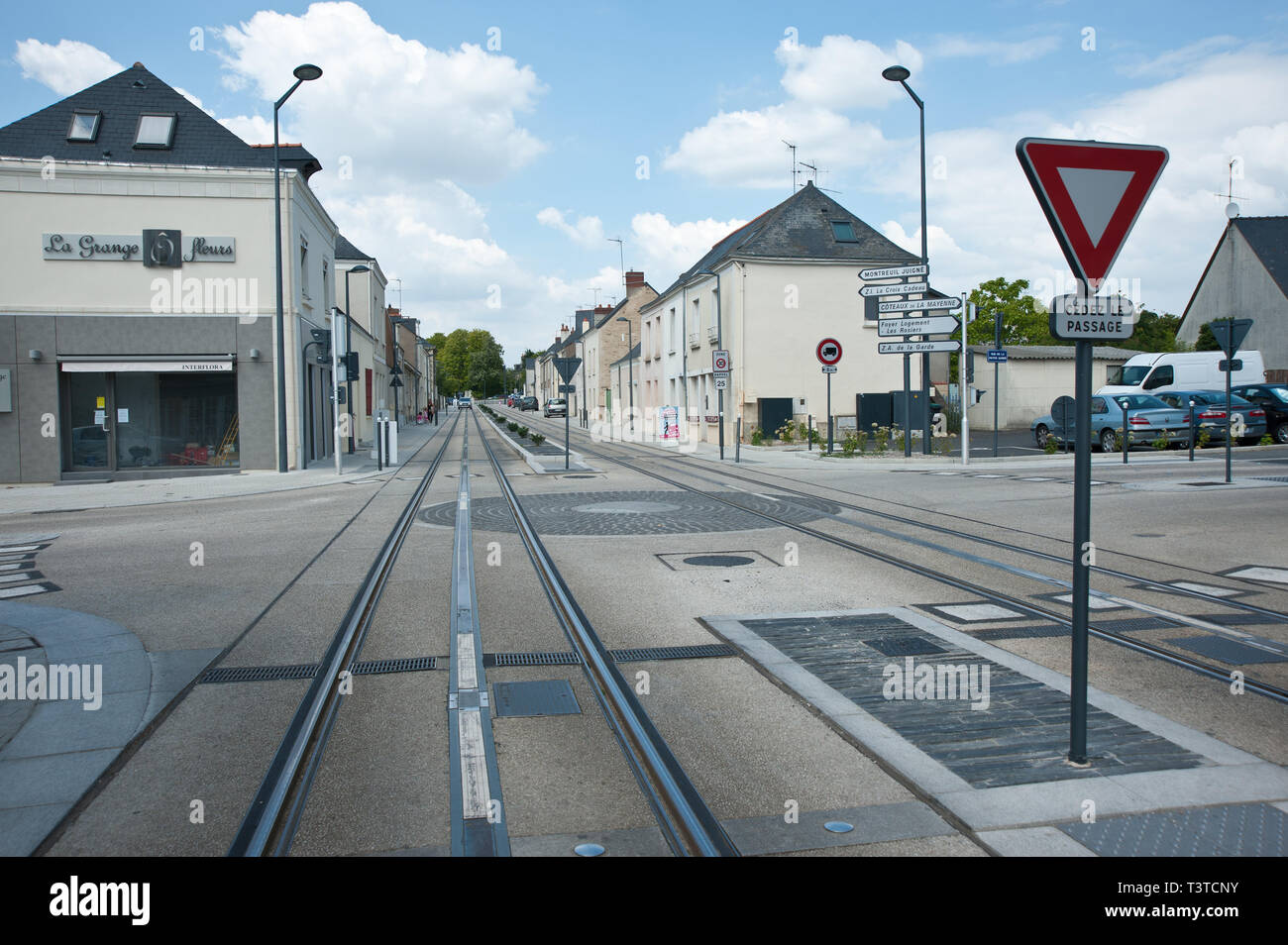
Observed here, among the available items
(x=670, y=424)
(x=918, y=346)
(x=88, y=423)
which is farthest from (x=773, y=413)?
(x=88, y=423)

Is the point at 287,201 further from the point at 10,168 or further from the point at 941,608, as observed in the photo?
the point at 941,608

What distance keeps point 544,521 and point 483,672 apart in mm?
7596

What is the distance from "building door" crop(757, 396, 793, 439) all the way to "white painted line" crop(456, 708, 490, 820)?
3270cm

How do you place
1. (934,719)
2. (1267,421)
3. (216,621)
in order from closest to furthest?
(934,719), (216,621), (1267,421)


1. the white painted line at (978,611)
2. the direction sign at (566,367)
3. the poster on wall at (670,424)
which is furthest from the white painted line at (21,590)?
the poster on wall at (670,424)

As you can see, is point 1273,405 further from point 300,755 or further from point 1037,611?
point 300,755

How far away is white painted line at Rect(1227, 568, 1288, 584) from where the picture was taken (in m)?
8.72

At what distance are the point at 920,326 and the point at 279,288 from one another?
15.6 m

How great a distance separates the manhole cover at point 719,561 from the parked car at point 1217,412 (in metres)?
20.6

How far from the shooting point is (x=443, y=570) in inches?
380

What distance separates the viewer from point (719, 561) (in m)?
10.1

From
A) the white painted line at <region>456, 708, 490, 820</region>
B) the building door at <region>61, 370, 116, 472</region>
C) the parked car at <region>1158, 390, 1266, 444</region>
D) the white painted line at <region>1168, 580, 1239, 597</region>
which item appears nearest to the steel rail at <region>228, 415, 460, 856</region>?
the white painted line at <region>456, 708, 490, 820</region>

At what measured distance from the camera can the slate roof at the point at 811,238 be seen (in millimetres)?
37219
